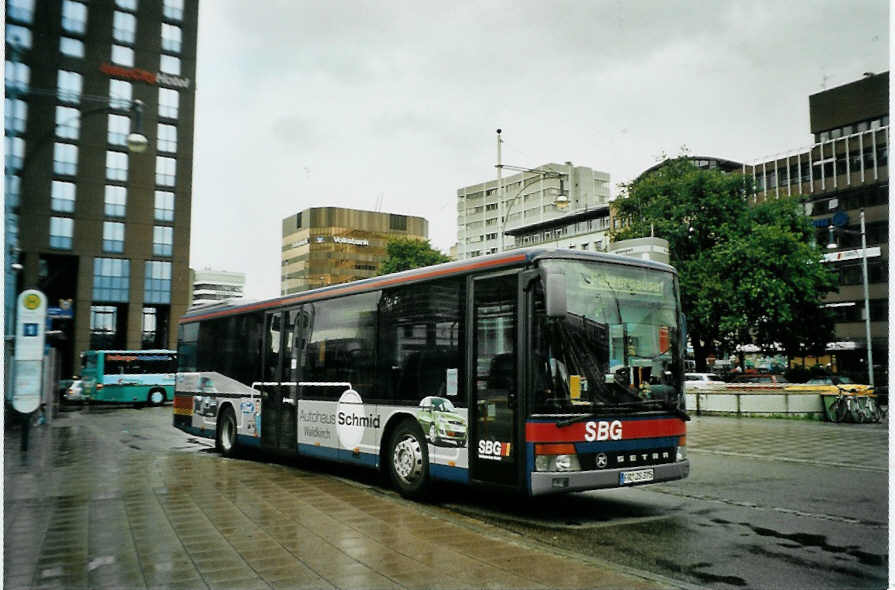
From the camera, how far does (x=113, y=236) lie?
7840 millimetres

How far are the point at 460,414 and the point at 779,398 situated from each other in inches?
798

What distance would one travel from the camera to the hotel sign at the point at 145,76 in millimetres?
7539

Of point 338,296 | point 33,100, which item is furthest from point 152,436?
point 33,100

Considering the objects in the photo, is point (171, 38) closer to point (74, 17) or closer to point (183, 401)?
point (74, 17)

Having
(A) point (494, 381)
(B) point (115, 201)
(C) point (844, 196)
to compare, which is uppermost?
(C) point (844, 196)

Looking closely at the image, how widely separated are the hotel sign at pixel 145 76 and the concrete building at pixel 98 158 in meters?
0.01

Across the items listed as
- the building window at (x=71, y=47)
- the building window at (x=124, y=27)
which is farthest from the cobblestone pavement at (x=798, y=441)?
the building window at (x=71, y=47)

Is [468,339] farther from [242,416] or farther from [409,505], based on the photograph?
[242,416]

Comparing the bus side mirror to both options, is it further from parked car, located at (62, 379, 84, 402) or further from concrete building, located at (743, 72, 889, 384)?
concrete building, located at (743, 72, 889, 384)

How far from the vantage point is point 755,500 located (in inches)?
378

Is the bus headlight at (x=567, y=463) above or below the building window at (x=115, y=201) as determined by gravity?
below

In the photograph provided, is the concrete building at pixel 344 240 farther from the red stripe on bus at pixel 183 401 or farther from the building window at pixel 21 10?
the building window at pixel 21 10

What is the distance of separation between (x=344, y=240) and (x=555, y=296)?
360 ft

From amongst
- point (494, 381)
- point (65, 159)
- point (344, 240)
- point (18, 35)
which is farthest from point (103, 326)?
point (344, 240)
